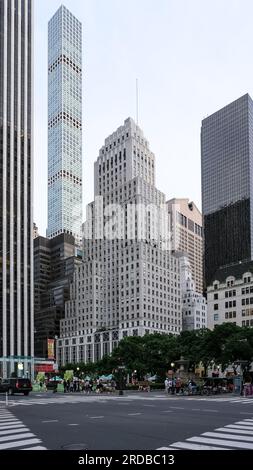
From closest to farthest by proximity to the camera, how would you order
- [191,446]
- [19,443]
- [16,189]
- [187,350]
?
[191,446]
[19,443]
[187,350]
[16,189]

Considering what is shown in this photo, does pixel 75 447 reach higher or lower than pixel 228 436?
higher

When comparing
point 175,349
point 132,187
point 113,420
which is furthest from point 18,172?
point 113,420

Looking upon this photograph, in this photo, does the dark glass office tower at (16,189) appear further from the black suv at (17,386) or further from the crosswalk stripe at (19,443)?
the crosswalk stripe at (19,443)

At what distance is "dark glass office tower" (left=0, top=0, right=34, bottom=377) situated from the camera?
174750 mm

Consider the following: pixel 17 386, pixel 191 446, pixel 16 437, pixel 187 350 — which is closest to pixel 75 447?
pixel 191 446

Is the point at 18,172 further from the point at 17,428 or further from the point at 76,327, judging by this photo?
the point at 17,428

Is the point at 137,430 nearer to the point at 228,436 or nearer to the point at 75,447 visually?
the point at 228,436

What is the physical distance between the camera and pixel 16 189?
602 feet

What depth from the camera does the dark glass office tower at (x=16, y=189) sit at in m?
175

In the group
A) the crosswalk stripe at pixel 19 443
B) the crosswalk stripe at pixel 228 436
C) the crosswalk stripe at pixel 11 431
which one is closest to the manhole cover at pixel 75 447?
the crosswalk stripe at pixel 19 443

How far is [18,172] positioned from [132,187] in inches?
1490

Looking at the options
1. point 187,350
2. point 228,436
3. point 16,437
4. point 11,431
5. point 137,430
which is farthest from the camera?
point 187,350
